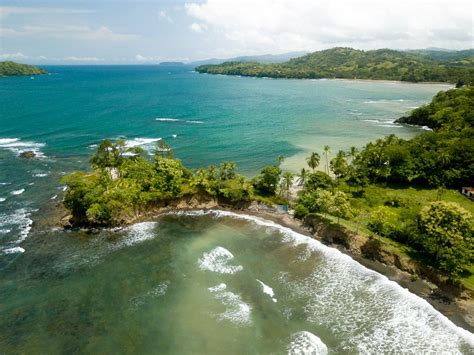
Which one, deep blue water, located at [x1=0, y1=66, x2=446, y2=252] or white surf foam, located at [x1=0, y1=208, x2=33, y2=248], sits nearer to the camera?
white surf foam, located at [x1=0, y1=208, x2=33, y2=248]

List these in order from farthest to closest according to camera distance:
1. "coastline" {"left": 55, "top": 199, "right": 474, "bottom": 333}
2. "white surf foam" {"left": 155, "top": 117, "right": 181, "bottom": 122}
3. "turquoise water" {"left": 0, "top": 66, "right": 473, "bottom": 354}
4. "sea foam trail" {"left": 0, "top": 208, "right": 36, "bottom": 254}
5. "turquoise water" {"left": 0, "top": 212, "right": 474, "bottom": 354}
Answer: "white surf foam" {"left": 155, "top": 117, "right": 181, "bottom": 122}, "sea foam trail" {"left": 0, "top": 208, "right": 36, "bottom": 254}, "coastline" {"left": 55, "top": 199, "right": 474, "bottom": 333}, "turquoise water" {"left": 0, "top": 66, "right": 473, "bottom": 354}, "turquoise water" {"left": 0, "top": 212, "right": 474, "bottom": 354}

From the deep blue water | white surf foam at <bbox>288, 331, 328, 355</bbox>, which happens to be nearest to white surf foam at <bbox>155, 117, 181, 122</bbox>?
the deep blue water

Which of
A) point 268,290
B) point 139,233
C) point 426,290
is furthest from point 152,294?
point 426,290

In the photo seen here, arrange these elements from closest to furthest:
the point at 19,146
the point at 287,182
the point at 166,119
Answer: the point at 287,182 → the point at 19,146 → the point at 166,119

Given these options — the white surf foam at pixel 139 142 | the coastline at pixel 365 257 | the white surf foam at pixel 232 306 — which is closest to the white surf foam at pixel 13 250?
the coastline at pixel 365 257

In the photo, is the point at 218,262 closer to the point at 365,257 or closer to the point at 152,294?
the point at 152,294

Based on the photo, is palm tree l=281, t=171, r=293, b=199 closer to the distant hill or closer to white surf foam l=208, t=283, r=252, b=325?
white surf foam l=208, t=283, r=252, b=325

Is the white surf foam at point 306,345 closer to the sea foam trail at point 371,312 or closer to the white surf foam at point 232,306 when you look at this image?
the sea foam trail at point 371,312
